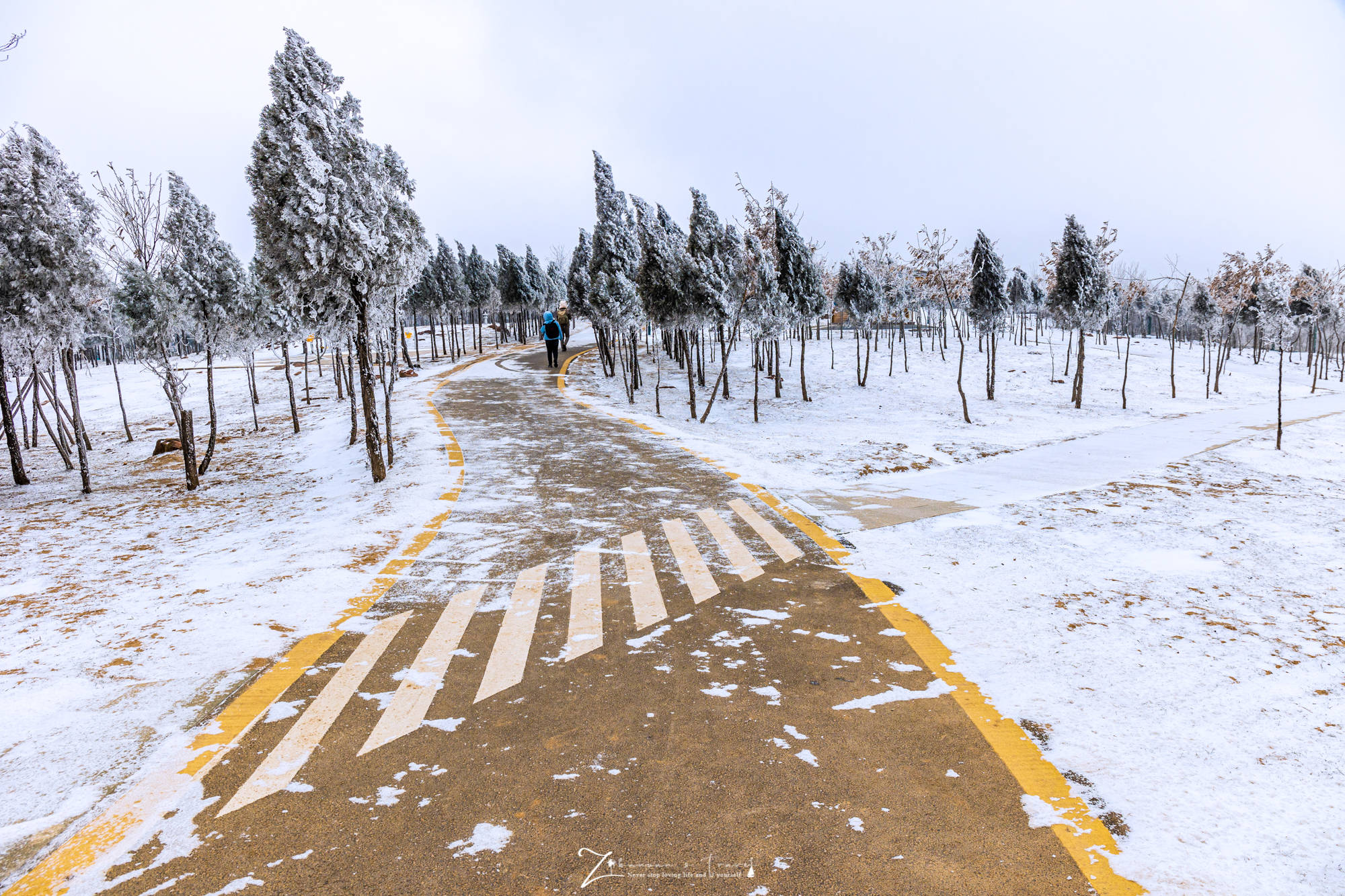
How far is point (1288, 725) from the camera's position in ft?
9.96

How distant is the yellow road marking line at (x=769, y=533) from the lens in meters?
5.92

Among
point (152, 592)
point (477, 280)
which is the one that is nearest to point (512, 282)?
point (477, 280)

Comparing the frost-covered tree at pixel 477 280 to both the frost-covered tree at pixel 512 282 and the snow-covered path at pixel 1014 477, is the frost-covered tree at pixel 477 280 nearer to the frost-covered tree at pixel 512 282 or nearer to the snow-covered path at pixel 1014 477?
the frost-covered tree at pixel 512 282

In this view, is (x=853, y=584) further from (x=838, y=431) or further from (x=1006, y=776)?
(x=838, y=431)

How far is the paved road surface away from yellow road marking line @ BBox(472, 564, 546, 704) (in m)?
0.02

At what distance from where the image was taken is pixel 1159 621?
426 cm

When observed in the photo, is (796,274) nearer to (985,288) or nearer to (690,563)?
(985,288)

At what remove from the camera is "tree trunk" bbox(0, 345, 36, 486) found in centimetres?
1188

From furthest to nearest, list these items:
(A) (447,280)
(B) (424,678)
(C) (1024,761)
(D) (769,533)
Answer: (A) (447,280), (D) (769,533), (B) (424,678), (C) (1024,761)

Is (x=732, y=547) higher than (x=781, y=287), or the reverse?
(x=781, y=287)

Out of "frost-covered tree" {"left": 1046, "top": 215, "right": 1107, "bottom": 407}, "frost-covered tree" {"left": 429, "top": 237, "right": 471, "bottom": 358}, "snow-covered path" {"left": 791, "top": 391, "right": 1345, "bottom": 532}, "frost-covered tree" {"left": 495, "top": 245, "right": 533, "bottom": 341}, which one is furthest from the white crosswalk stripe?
"frost-covered tree" {"left": 495, "top": 245, "right": 533, "bottom": 341}

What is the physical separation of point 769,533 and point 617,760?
392 centimetres

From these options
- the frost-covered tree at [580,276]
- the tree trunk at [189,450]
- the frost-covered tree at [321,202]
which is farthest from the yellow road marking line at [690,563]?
the frost-covered tree at [580,276]

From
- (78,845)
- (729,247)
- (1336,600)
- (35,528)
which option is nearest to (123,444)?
(35,528)
